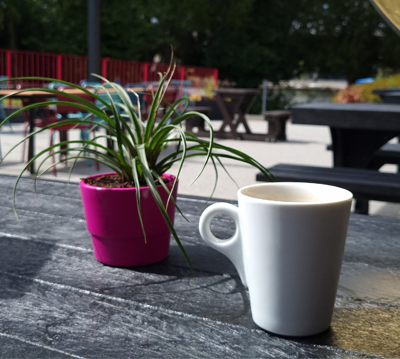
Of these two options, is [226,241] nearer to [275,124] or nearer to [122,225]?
[122,225]

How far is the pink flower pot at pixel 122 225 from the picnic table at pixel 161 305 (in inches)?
0.9

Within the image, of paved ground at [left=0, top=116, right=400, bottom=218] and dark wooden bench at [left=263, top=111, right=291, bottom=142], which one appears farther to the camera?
dark wooden bench at [left=263, top=111, right=291, bottom=142]

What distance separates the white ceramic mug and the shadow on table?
1.14 ft

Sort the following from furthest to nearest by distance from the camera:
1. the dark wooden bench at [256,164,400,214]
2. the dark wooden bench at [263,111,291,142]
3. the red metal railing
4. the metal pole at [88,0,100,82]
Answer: the red metal railing < the metal pole at [88,0,100,82] < the dark wooden bench at [263,111,291,142] < the dark wooden bench at [256,164,400,214]

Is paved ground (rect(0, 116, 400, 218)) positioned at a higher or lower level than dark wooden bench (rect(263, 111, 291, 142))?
lower

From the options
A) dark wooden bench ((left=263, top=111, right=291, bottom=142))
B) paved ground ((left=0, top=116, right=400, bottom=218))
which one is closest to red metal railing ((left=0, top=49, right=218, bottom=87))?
paved ground ((left=0, top=116, right=400, bottom=218))

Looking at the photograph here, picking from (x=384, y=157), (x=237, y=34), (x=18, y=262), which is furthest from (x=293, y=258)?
(x=237, y=34)

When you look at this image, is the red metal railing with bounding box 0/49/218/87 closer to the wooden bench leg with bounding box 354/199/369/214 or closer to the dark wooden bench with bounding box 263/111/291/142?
the dark wooden bench with bounding box 263/111/291/142

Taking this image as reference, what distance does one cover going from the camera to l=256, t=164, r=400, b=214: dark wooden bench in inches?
90.0

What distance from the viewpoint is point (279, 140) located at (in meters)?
9.09

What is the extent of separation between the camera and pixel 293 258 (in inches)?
23.3

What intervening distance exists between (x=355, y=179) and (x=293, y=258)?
6.26 feet

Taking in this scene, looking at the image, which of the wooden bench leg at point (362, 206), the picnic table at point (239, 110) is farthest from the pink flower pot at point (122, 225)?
the picnic table at point (239, 110)

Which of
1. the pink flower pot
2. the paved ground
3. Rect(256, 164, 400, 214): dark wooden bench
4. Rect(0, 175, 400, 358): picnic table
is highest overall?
the pink flower pot
